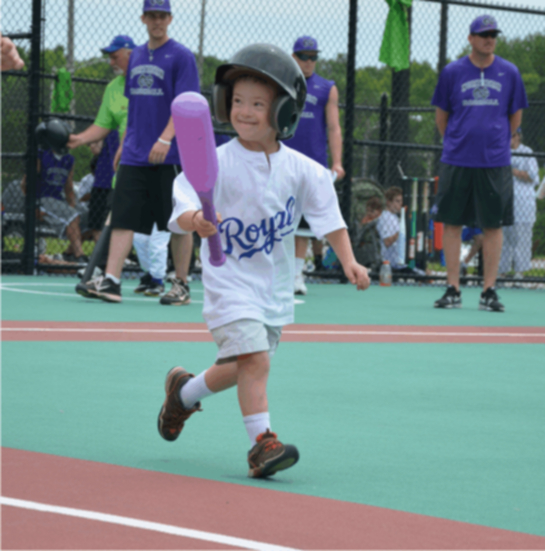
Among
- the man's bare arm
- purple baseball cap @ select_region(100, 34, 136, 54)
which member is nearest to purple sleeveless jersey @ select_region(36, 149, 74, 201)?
purple baseball cap @ select_region(100, 34, 136, 54)

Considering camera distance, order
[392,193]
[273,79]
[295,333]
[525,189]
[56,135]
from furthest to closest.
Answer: [392,193] → [525,189] → [56,135] → [295,333] → [273,79]

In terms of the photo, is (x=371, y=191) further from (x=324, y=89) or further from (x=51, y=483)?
(x=51, y=483)

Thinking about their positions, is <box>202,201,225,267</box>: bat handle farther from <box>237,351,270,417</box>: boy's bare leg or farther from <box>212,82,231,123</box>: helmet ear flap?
<box>212,82,231,123</box>: helmet ear flap

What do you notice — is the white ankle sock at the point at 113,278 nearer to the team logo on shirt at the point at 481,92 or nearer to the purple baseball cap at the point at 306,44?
the purple baseball cap at the point at 306,44

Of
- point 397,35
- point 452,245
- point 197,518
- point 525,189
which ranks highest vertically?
point 397,35

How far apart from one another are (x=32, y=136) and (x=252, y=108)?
7851 millimetres

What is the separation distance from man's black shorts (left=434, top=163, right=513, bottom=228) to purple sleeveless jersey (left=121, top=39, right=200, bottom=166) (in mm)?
2251

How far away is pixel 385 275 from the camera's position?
461 inches

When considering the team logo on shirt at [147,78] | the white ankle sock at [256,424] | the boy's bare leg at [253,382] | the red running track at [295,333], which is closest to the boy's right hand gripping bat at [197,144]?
the boy's bare leg at [253,382]

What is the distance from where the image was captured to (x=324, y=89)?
9.48 m

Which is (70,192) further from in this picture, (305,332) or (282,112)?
(282,112)

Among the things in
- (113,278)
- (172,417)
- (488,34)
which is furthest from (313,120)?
(172,417)

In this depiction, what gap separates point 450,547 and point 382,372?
276cm

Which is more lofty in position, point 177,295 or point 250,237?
point 250,237
